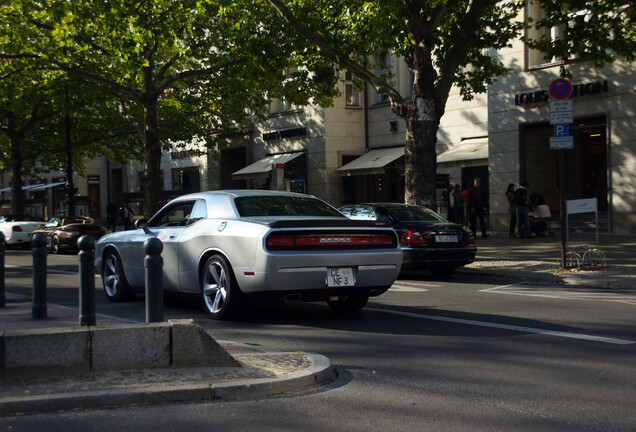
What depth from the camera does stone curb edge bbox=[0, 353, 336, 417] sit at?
466cm

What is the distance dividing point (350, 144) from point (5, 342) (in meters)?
28.3

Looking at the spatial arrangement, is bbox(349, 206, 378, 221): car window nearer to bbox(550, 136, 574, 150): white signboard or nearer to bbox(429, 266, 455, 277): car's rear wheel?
bbox(429, 266, 455, 277): car's rear wheel

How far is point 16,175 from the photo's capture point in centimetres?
3825

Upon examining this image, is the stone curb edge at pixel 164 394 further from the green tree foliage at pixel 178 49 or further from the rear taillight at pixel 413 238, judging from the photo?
the green tree foliage at pixel 178 49

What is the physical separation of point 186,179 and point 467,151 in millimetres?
21932

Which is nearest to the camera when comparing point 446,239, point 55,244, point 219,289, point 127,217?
point 219,289

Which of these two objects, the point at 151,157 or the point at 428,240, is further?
the point at 151,157

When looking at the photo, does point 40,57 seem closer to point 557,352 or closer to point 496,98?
point 496,98

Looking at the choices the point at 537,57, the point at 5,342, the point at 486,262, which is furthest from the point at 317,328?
the point at 537,57

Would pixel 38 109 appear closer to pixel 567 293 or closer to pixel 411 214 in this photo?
pixel 411 214

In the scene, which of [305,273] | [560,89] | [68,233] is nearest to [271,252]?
[305,273]

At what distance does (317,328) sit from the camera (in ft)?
26.1

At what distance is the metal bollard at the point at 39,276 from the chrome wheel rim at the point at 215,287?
5.99 feet

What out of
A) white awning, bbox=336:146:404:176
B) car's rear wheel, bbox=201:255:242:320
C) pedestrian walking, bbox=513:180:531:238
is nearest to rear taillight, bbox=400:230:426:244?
car's rear wheel, bbox=201:255:242:320
